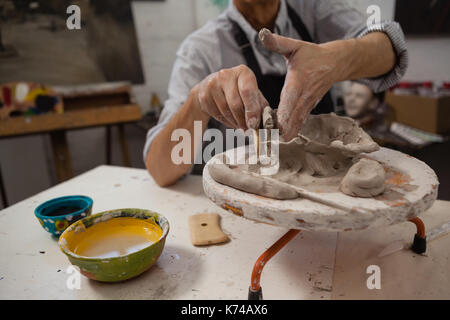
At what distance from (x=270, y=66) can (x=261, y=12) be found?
8.0 inches

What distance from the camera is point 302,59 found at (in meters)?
0.85

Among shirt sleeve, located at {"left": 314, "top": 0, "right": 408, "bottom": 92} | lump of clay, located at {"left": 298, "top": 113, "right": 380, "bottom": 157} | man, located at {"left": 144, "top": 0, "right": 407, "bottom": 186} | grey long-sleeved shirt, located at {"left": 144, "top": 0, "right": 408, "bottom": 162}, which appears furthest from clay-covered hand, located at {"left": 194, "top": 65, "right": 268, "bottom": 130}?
shirt sleeve, located at {"left": 314, "top": 0, "right": 408, "bottom": 92}

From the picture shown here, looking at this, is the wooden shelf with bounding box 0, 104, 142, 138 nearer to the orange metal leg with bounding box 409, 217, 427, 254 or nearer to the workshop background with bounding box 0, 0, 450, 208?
the workshop background with bounding box 0, 0, 450, 208

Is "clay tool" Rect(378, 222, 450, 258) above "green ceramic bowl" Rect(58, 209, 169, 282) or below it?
below

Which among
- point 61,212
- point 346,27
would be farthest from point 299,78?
point 61,212

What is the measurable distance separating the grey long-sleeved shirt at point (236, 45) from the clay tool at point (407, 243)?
25.2 inches

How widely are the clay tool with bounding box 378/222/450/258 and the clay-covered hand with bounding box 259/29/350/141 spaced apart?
0.37 m

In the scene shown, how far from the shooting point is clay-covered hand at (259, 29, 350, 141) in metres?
0.80

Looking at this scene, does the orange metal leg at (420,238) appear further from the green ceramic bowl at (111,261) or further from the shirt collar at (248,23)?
the shirt collar at (248,23)

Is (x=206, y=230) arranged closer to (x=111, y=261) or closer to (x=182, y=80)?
(x=111, y=261)

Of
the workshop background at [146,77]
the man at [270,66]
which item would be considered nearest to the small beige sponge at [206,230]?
the man at [270,66]

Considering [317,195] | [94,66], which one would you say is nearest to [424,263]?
[317,195]

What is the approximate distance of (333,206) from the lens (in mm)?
607

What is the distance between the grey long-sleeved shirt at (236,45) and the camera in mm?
1286
